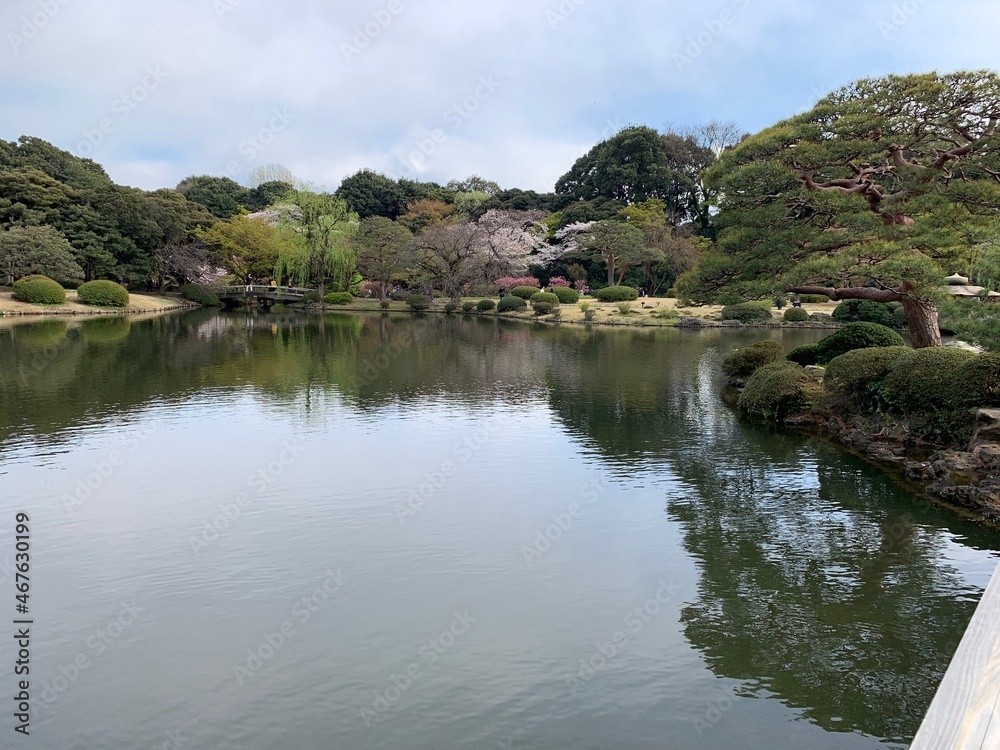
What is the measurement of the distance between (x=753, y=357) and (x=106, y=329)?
2695 cm

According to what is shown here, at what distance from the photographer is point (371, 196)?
212ft

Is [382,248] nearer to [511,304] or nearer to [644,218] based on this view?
[511,304]

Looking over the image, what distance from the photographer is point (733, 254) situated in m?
15.1

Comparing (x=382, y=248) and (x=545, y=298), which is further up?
(x=382, y=248)

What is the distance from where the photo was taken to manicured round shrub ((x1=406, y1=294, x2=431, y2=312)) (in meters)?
47.8

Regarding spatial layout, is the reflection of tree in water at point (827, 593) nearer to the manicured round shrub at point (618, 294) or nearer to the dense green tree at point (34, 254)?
the manicured round shrub at point (618, 294)

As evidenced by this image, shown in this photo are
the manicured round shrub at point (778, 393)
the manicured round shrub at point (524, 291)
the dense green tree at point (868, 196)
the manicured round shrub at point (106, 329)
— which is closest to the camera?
the dense green tree at point (868, 196)

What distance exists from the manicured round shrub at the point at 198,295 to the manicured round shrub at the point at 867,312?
40720 millimetres

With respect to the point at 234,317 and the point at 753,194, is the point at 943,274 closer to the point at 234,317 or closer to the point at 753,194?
the point at 753,194

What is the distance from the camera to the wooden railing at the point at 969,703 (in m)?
1.19


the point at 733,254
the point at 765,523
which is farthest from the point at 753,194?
the point at 765,523

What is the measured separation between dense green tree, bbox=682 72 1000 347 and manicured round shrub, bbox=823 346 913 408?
57.6 inches

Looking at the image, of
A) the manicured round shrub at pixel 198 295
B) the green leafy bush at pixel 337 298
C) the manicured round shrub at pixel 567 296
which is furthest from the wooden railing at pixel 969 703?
the manicured round shrub at pixel 198 295

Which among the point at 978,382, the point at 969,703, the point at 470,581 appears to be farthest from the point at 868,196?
the point at 969,703
